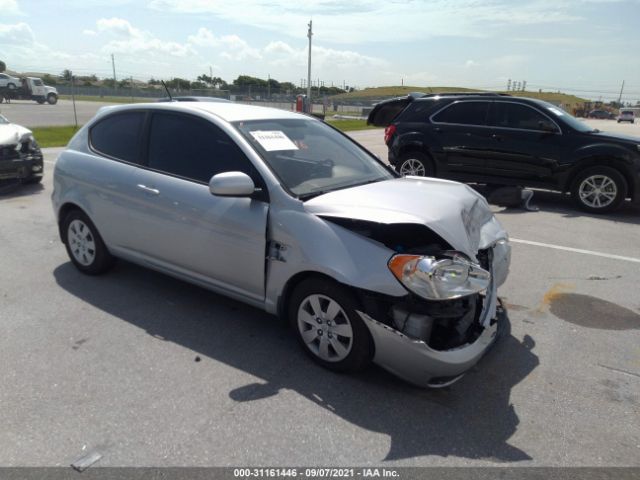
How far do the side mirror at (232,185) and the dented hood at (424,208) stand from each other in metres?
0.43

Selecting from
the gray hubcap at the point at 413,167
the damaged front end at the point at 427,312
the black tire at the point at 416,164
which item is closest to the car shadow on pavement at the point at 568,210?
the black tire at the point at 416,164

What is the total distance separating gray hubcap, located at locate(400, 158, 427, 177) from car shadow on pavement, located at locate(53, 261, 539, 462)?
596cm

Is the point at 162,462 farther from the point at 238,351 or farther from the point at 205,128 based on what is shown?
the point at 205,128

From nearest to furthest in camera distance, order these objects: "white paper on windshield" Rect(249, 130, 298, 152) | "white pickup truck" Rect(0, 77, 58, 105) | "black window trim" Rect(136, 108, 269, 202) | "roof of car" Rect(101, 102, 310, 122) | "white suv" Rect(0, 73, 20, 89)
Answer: "black window trim" Rect(136, 108, 269, 202) → "white paper on windshield" Rect(249, 130, 298, 152) → "roof of car" Rect(101, 102, 310, 122) → "white suv" Rect(0, 73, 20, 89) → "white pickup truck" Rect(0, 77, 58, 105)

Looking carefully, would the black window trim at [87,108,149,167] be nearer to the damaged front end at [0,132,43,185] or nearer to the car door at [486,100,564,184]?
the damaged front end at [0,132,43,185]

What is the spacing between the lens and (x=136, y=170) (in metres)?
4.26

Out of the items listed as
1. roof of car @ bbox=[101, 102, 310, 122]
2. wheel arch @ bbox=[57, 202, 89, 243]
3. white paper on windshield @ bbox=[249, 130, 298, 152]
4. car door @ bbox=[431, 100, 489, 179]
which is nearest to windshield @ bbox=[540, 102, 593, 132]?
car door @ bbox=[431, 100, 489, 179]

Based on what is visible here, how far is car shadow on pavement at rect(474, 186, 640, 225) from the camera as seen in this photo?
7.94 meters

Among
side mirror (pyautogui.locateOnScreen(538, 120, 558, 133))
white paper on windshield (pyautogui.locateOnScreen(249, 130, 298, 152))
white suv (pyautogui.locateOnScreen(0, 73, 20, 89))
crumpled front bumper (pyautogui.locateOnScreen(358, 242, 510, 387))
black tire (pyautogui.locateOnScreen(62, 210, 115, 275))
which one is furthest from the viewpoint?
white suv (pyautogui.locateOnScreen(0, 73, 20, 89))

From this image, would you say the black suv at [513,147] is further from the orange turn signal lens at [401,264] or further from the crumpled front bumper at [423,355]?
the orange turn signal lens at [401,264]

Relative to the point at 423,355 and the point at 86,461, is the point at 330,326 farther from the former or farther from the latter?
the point at 86,461

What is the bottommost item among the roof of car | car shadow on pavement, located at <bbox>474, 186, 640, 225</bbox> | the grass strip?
the grass strip

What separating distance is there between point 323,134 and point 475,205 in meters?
1.50

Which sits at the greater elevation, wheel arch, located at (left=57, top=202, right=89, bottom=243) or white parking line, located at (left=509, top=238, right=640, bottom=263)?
wheel arch, located at (left=57, top=202, right=89, bottom=243)
